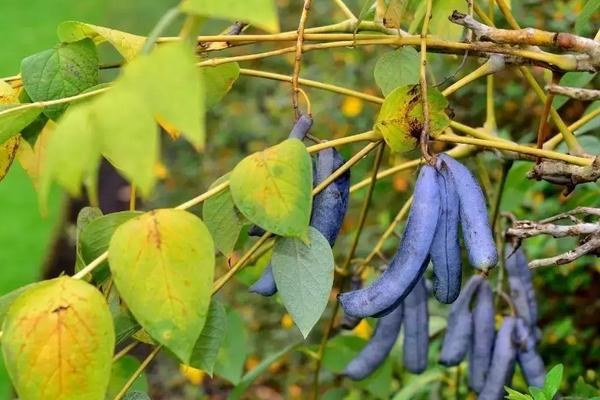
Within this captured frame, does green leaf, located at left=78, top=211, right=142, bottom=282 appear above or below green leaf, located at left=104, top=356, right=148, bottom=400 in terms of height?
above

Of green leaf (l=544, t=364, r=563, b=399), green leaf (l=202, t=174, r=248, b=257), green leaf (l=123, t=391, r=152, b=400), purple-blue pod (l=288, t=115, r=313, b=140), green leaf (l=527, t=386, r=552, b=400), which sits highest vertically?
purple-blue pod (l=288, t=115, r=313, b=140)

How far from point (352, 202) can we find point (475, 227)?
2.22 metres

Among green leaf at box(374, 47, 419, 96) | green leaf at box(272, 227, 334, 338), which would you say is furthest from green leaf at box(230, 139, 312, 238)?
green leaf at box(374, 47, 419, 96)

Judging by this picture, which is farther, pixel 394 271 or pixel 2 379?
pixel 2 379

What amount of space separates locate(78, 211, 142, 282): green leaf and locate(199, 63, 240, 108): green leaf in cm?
17

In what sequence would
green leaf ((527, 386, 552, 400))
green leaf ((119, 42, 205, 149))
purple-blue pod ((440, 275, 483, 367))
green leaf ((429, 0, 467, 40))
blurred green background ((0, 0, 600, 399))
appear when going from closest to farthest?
green leaf ((119, 42, 205, 149)), green leaf ((527, 386, 552, 400)), green leaf ((429, 0, 467, 40)), purple-blue pod ((440, 275, 483, 367)), blurred green background ((0, 0, 600, 399))

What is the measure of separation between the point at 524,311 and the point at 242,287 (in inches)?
87.4

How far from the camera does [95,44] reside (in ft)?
3.46

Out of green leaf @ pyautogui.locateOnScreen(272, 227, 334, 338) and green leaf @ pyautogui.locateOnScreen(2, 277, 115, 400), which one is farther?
green leaf @ pyautogui.locateOnScreen(272, 227, 334, 338)

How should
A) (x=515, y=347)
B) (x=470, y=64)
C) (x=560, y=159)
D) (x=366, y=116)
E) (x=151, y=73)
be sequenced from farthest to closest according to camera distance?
(x=366, y=116)
(x=470, y=64)
(x=515, y=347)
(x=560, y=159)
(x=151, y=73)

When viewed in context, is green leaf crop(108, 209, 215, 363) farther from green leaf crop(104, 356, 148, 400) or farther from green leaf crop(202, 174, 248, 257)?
green leaf crop(104, 356, 148, 400)

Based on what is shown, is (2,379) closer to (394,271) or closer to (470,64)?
(470,64)

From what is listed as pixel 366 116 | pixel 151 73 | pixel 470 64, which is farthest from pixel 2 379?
pixel 151 73

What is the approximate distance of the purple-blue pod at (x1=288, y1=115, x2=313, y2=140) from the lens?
0.93 metres
